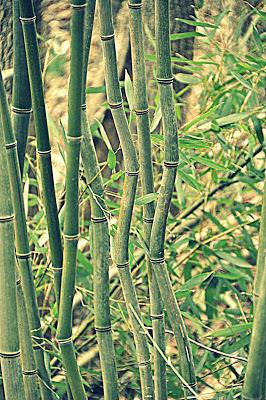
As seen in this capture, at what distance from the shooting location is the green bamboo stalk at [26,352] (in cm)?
85

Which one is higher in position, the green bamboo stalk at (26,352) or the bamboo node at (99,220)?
the bamboo node at (99,220)

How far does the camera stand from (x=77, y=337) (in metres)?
1.37

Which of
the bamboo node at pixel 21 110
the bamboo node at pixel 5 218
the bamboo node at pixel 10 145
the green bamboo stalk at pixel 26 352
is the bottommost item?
the green bamboo stalk at pixel 26 352

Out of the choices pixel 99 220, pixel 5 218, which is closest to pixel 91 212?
pixel 99 220

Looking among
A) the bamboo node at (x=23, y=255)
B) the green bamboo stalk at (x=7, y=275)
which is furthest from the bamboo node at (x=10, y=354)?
the bamboo node at (x=23, y=255)

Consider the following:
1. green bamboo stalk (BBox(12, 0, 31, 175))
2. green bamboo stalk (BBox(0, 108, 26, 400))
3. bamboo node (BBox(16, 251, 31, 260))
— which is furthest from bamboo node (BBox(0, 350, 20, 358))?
Answer: green bamboo stalk (BBox(12, 0, 31, 175))

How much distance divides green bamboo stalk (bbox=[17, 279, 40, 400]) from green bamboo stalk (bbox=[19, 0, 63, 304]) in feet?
0.15

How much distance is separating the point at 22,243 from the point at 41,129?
0.13m

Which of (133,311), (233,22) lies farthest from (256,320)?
(233,22)

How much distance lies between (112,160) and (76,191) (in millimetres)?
228

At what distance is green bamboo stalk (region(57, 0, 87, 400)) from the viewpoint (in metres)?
0.69

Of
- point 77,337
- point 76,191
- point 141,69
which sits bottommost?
point 77,337

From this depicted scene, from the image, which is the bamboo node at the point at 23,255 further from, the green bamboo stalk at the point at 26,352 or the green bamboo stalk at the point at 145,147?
the green bamboo stalk at the point at 145,147

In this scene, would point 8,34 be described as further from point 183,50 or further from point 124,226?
point 124,226
